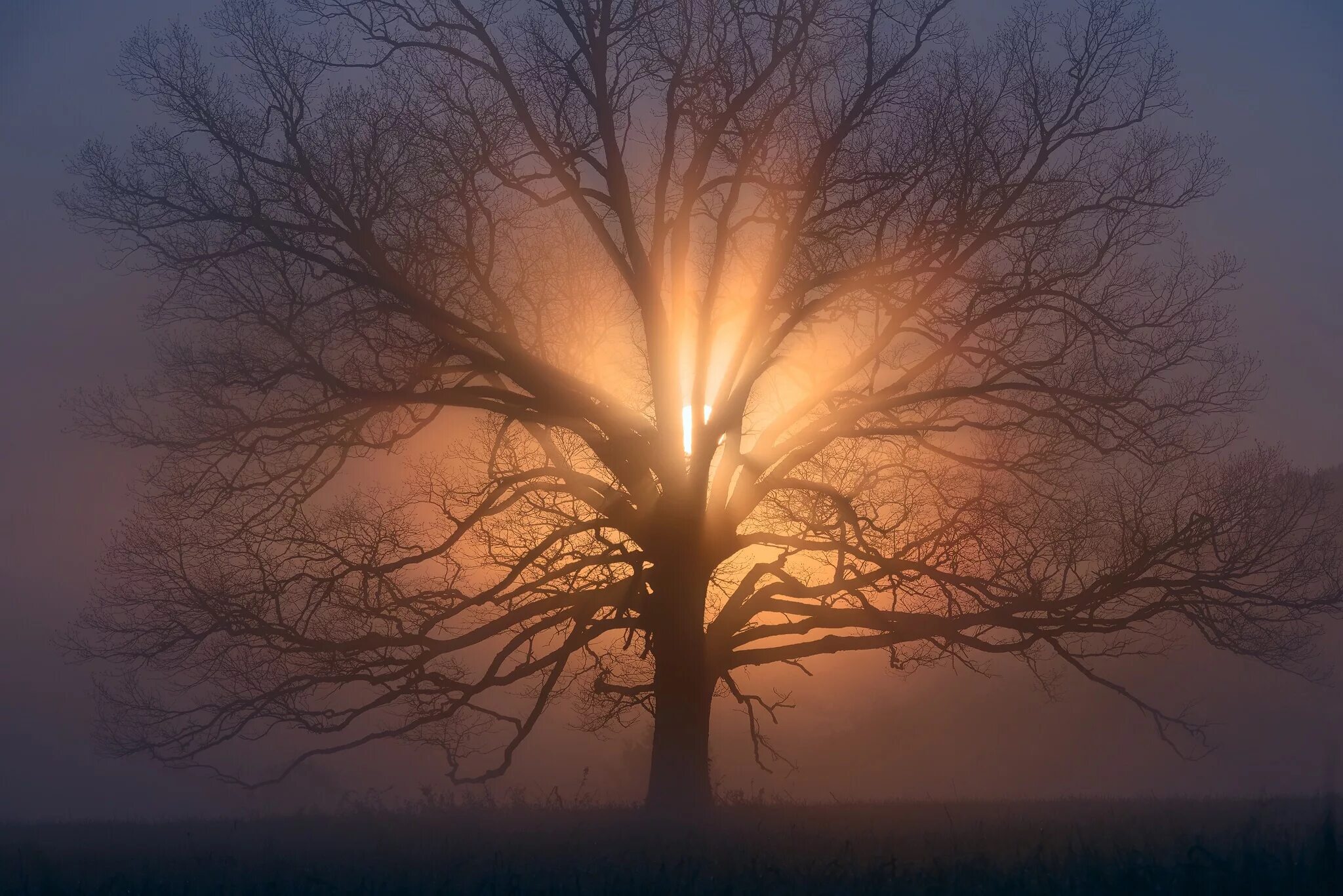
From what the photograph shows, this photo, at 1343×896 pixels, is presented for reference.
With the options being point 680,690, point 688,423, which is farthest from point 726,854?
point 688,423

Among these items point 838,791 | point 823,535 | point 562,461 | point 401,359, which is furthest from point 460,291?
point 838,791

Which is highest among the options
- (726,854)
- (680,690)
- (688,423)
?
(688,423)

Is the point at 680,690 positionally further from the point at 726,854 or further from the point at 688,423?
the point at 726,854

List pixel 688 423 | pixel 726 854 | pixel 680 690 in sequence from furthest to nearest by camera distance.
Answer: pixel 688 423
pixel 680 690
pixel 726 854

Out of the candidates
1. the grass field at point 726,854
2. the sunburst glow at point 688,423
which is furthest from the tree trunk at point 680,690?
the sunburst glow at point 688,423

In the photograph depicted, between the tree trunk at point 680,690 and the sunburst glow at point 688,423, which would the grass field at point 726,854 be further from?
the sunburst glow at point 688,423

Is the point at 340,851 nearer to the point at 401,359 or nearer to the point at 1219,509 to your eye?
the point at 401,359

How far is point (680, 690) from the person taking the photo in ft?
44.1

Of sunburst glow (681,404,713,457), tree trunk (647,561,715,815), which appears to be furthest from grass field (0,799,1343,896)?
sunburst glow (681,404,713,457)

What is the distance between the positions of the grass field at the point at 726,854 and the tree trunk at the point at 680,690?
0.57 metres

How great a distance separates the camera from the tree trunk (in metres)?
13.2

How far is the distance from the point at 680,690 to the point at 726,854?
5.30m

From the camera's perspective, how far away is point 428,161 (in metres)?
13.0

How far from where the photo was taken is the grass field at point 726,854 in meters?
6.69
